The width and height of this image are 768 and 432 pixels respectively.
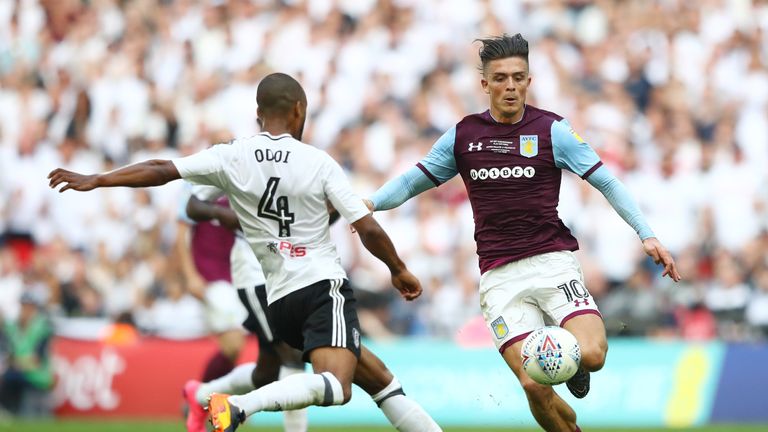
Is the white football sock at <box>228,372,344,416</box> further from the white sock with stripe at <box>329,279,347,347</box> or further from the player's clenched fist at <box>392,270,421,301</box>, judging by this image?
the player's clenched fist at <box>392,270,421,301</box>

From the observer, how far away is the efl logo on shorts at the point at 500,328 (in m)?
8.94

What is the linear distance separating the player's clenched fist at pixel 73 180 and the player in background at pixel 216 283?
3538 millimetres

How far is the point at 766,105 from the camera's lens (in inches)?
711

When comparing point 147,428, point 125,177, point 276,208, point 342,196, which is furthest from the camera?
point 147,428

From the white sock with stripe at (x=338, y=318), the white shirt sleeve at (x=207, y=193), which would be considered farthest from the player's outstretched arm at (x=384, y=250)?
the white shirt sleeve at (x=207, y=193)

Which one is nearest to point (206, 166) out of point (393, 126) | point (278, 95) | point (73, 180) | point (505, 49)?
point (278, 95)

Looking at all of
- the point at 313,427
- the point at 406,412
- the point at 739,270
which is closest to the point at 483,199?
the point at 406,412

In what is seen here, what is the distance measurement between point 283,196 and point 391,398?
58.6 inches

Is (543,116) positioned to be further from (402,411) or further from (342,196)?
(402,411)

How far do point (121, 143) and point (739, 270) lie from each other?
9255 mm

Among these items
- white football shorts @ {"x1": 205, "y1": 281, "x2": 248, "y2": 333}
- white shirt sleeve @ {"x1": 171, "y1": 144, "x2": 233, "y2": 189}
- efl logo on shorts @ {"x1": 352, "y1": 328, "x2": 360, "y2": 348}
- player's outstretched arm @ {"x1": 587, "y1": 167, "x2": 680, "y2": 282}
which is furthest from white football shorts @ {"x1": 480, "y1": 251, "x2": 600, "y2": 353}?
white football shorts @ {"x1": 205, "y1": 281, "x2": 248, "y2": 333}

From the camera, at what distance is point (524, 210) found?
8.95 metres

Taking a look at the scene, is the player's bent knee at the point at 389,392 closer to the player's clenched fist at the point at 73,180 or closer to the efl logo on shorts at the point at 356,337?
the efl logo on shorts at the point at 356,337

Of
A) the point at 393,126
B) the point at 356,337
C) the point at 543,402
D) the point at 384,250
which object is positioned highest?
the point at 393,126
